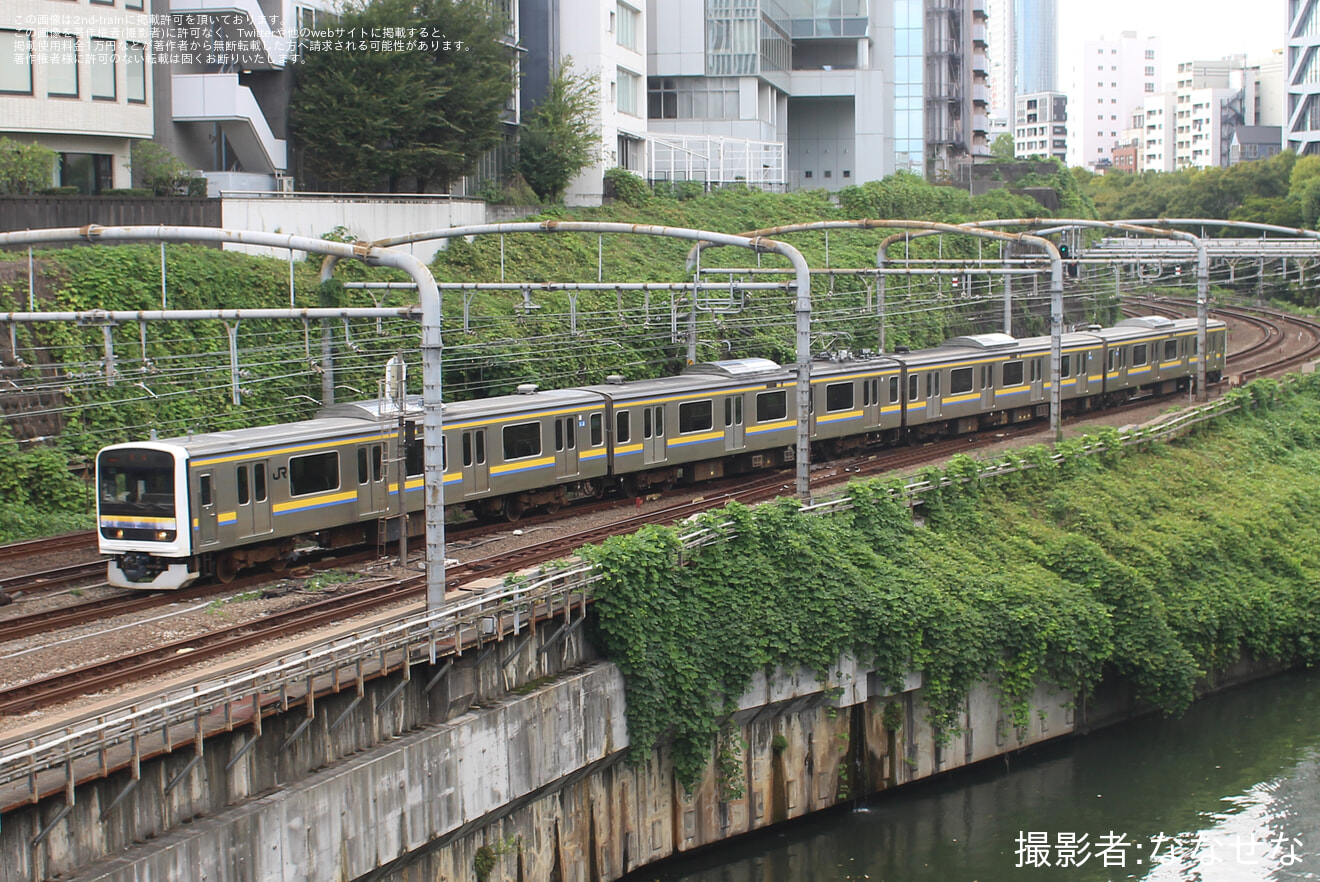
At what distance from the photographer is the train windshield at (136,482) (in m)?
19.6

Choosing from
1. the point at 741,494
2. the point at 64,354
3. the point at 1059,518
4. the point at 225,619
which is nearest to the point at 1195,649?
the point at 1059,518

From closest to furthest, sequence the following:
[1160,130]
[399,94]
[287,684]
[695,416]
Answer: [287,684] < [695,416] < [399,94] < [1160,130]

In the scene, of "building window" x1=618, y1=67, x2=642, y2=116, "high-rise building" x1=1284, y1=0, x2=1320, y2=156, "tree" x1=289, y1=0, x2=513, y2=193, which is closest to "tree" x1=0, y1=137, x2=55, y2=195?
"tree" x1=289, y1=0, x2=513, y2=193

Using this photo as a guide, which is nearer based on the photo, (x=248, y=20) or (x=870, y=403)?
(x=870, y=403)

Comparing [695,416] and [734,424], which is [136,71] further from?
[734,424]

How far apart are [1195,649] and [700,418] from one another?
1066 centimetres

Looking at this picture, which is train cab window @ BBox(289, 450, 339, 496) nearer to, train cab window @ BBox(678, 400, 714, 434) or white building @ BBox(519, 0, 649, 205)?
train cab window @ BBox(678, 400, 714, 434)

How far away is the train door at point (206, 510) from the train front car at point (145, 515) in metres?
0.21

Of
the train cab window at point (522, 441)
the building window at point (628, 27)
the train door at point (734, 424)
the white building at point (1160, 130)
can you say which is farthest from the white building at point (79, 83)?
the white building at point (1160, 130)

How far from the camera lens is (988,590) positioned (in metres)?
22.7

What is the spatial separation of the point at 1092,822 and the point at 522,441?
38.2 ft

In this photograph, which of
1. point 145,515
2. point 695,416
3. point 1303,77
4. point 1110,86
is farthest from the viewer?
point 1110,86

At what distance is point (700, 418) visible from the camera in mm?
29047

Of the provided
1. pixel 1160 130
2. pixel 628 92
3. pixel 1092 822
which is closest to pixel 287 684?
pixel 1092 822
